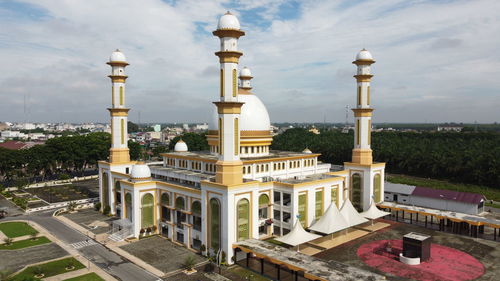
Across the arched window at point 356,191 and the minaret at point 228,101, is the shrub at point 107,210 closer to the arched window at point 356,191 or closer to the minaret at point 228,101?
the minaret at point 228,101

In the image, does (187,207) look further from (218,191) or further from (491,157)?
(491,157)

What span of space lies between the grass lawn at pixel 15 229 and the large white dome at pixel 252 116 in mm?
25692

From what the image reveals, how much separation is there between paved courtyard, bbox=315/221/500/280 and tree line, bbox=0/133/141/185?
6358 cm

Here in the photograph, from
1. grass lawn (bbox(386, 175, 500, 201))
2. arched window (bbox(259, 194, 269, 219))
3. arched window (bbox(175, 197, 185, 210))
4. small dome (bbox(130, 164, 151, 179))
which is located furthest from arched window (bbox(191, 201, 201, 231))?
grass lawn (bbox(386, 175, 500, 201))

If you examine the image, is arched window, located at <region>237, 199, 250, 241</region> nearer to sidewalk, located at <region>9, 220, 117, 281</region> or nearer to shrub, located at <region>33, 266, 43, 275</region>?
sidewalk, located at <region>9, 220, 117, 281</region>

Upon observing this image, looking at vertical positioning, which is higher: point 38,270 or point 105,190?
point 105,190

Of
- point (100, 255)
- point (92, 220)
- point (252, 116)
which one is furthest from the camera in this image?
point (92, 220)

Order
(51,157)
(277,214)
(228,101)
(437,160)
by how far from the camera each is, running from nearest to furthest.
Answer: (228,101) → (277,214) → (51,157) → (437,160)

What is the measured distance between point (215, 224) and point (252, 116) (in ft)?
54.1

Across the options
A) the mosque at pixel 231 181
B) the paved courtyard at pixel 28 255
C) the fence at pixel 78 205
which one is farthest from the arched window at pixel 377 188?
the fence at pixel 78 205

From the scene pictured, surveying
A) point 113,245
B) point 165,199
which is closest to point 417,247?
point 165,199

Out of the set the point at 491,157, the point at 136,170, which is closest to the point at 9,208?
the point at 136,170

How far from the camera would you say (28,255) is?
3553 centimetres

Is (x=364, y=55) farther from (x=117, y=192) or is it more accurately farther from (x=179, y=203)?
(x=117, y=192)
